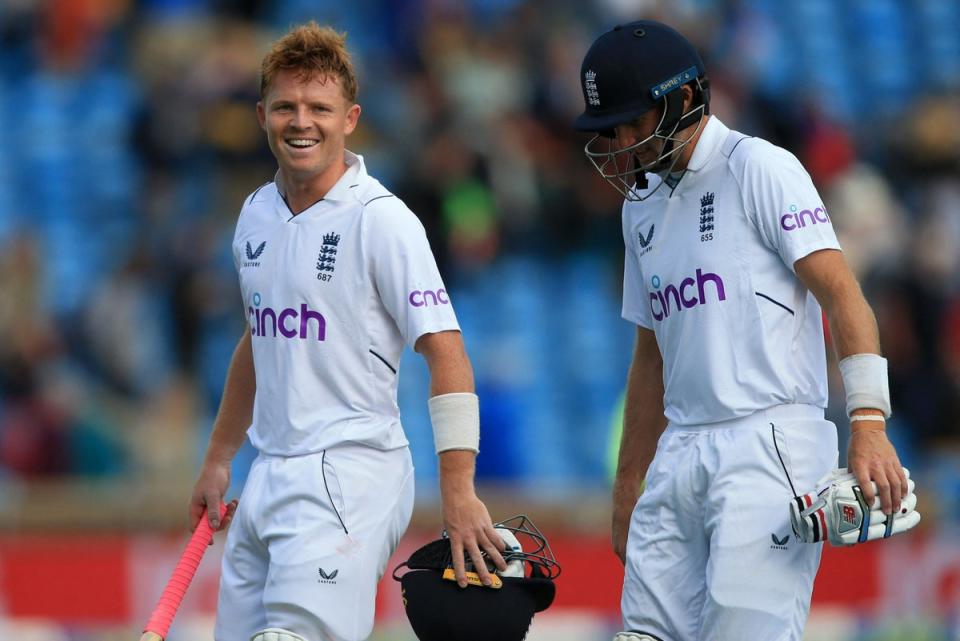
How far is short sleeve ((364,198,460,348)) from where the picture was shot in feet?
17.2

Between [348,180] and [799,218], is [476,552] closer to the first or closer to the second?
[348,180]

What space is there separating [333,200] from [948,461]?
6904mm

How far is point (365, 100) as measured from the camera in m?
13.3

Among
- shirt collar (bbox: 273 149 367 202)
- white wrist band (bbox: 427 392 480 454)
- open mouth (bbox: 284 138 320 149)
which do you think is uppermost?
open mouth (bbox: 284 138 320 149)

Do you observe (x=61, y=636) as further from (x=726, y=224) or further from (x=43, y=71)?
(x=43, y=71)

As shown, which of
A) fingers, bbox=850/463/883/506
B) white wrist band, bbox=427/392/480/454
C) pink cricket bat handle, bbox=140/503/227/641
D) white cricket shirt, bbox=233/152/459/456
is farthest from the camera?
pink cricket bat handle, bbox=140/503/227/641

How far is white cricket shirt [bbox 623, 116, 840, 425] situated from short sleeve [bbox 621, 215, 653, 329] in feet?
0.80

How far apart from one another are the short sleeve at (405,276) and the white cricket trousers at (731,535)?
865 mm

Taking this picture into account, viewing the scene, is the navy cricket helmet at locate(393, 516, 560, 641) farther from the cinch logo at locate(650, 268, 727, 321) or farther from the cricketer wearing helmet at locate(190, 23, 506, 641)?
the cinch logo at locate(650, 268, 727, 321)

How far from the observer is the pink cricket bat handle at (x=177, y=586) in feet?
17.8

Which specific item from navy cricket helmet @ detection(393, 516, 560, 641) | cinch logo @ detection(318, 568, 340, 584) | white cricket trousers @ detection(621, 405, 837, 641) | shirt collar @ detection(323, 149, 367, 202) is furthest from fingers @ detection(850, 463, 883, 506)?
shirt collar @ detection(323, 149, 367, 202)

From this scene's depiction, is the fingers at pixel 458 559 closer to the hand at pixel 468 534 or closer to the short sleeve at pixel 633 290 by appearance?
the hand at pixel 468 534

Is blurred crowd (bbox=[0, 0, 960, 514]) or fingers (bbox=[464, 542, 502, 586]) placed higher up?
blurred crowd (bbox=[0, 0, 960, 514])

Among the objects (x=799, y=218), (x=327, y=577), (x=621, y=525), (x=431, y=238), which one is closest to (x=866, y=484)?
(x=799, y=218)
